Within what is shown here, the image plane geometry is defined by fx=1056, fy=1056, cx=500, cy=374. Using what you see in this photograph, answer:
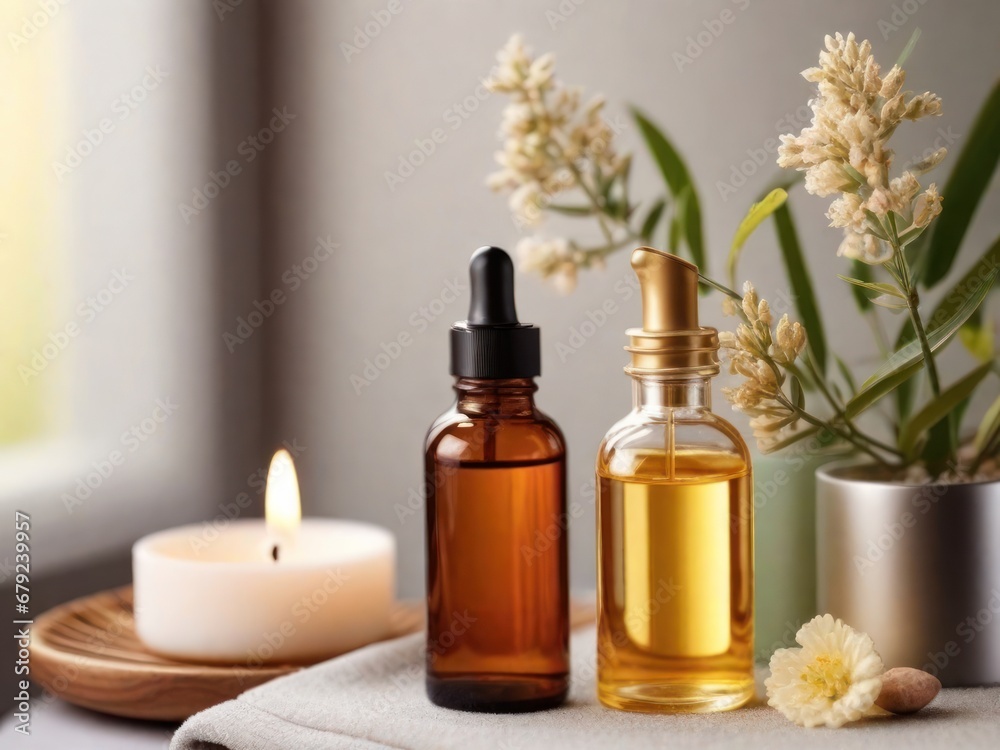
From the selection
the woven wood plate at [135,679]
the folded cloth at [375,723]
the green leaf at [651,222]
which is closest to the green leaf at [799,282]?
the green leaf at [651,222]

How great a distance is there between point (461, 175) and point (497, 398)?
43 cm

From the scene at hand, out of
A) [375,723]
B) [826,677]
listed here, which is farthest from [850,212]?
[375,723]

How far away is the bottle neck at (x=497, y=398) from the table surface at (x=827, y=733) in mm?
179

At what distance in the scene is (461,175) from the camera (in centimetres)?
95

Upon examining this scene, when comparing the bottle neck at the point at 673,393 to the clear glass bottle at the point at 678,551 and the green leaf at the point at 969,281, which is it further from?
the green leaf at the point at 969,281

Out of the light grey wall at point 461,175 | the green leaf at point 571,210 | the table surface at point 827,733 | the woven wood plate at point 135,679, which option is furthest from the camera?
the light grey wall at point 461,175

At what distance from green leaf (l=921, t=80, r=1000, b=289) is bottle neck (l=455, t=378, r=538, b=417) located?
252mm

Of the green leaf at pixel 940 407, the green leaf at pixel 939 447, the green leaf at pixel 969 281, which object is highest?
the green leaf at pixel 969 281

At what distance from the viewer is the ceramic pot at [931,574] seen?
1.80ft

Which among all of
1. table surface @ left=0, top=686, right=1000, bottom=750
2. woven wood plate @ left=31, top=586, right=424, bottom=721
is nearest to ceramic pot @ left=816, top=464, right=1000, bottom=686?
table surface @ left=0, top=686, right=1000, bottom=750

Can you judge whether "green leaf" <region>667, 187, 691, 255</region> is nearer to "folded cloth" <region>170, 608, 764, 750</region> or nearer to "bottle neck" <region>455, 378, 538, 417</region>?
"bottle neck" <region>455, 378, 538, 417</region>

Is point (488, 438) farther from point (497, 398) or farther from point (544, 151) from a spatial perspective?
point (544, 151)

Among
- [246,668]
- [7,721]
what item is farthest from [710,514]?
[7,721]

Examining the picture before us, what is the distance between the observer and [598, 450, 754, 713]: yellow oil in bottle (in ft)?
1.76
